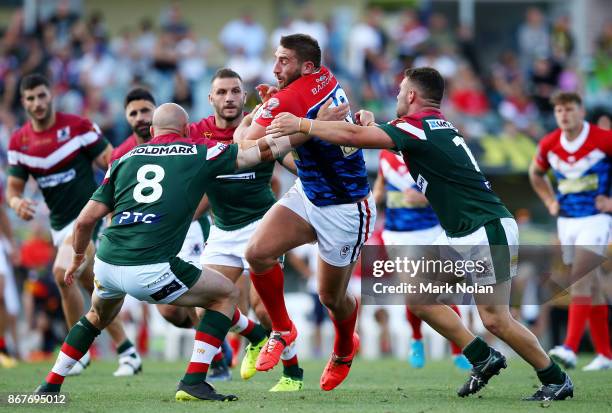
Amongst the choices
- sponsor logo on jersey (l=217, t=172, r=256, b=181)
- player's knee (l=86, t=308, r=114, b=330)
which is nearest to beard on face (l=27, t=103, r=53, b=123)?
sponsor logo on jersey (l=217, t=172, r=256, b=181)

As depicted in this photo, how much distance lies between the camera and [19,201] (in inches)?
452

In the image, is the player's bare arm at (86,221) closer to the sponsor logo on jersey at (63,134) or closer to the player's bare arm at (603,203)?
the sponsor logo on jersey at (63,134)

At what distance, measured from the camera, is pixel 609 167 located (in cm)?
1241

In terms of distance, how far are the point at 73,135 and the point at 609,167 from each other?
612cm

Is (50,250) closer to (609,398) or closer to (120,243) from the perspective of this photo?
(120,243)

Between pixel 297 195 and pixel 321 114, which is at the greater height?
pixel 321 114

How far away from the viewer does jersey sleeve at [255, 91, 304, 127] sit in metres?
8.45

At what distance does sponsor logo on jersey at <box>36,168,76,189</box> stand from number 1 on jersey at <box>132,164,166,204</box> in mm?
4013

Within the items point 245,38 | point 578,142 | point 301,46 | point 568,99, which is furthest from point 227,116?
point 245,38

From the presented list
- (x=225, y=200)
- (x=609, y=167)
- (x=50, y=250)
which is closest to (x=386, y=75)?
(x=50, y=250)

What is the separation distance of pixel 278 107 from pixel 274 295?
1753 millimetres

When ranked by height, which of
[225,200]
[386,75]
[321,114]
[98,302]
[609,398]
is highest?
[386,75]

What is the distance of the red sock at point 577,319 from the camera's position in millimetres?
12367

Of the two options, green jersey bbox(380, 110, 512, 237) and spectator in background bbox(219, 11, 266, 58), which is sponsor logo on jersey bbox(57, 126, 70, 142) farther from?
spectator in background bbox(219, 11, 266, 58)
